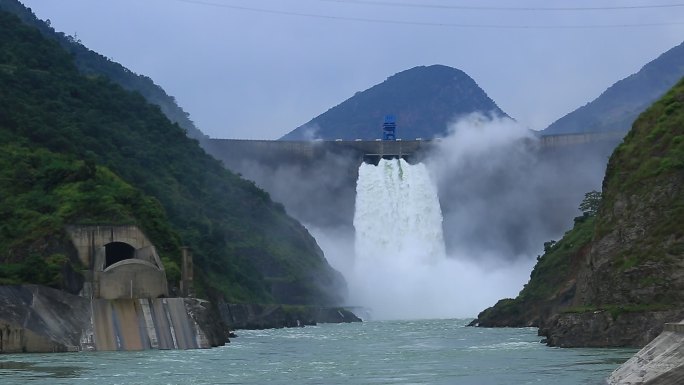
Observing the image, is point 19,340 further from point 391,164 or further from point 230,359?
point 391,164

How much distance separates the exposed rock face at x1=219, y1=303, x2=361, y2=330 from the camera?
12925 cm

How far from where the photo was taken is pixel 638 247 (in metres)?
76.8

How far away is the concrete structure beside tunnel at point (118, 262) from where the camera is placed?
85750mm

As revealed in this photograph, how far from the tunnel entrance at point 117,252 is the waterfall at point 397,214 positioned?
85.6m

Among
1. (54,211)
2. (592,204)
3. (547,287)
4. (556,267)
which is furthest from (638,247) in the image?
(592,204)

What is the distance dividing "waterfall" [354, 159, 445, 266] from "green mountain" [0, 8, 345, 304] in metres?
9.37

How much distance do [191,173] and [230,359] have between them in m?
85.6

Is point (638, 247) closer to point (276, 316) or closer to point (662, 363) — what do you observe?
point (662, 363)

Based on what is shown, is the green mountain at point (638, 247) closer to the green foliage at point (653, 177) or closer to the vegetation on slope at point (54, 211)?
the green foliage at point (653, 177)

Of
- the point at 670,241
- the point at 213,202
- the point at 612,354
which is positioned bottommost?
the point at 612,354

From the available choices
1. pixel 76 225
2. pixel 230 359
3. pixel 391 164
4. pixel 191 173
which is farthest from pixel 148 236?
pixel 391 164

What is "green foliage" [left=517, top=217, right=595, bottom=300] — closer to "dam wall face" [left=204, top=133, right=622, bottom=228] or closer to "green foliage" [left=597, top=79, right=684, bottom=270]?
"green foliage" [left=597, top=79, right=684, bottom=270]

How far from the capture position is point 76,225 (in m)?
91.2

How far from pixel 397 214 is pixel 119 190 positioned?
8179 cm
